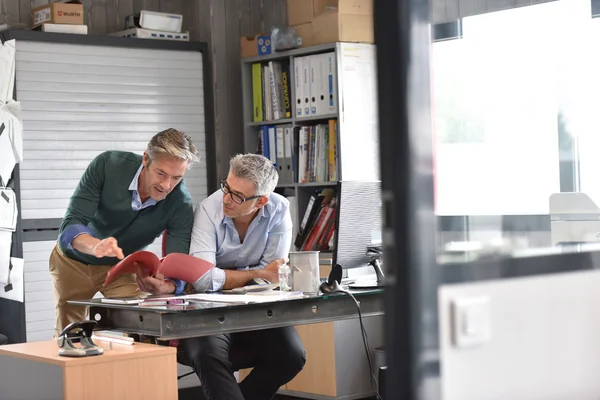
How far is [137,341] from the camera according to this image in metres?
3.31

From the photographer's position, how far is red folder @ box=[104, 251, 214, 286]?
3480 millimetres

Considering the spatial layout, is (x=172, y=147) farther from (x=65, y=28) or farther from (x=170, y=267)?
(x=65, y=28)

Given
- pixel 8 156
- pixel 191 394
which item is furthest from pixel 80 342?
pixel 8 156

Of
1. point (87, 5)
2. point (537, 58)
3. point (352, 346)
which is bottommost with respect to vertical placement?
point (352, 346)

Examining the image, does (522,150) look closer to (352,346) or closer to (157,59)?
(352,346)

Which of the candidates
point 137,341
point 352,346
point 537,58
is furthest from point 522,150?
point 352,346

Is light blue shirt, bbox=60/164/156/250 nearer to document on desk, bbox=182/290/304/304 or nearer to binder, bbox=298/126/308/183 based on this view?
document on desk, bbox=182/290/304/304

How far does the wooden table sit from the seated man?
516 millimetres

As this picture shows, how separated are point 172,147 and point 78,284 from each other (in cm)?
88

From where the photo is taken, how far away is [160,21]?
225 inches

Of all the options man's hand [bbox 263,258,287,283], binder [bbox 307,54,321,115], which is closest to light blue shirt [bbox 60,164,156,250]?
man's hand [bbox 263,258,287,283]

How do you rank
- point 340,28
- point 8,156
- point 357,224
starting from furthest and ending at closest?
point 340,28, point 8,156, point 357,224

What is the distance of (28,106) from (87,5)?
923 mm

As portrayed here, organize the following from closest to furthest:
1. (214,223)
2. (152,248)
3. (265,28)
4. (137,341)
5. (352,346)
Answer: (137,341)
(214,223)
(352,346)
(152,248)
(265,28)
